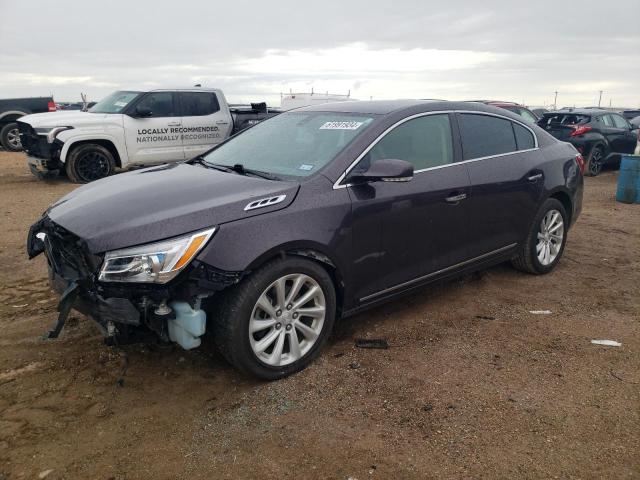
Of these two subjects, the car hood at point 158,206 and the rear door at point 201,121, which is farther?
the rear door at point 201,121

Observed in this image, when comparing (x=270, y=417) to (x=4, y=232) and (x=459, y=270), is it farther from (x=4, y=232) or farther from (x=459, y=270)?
(x=4, y=232)

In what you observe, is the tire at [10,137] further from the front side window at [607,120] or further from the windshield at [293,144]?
the front side window at [607,120]

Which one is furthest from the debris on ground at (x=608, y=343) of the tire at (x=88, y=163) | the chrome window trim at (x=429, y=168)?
the tire at (x=88, y=163)

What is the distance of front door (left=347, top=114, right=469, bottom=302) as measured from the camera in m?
3.49

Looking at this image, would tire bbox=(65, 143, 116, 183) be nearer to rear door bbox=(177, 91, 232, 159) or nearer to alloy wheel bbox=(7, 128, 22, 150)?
rear door bbox=(177, 91, 232, 159)

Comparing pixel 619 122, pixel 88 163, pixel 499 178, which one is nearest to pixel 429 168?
pixel 499 178

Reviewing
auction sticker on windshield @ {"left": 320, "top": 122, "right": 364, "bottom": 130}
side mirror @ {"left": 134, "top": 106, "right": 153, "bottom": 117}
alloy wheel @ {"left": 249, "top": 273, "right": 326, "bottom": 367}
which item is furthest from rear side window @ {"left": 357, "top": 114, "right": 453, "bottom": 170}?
side mirror @ {"left": 134, "top": 106, "right": 153, "bottom": 117}

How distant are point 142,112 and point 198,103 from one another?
1.27m

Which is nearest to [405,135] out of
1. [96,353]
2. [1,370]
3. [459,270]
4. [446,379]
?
[459,270]

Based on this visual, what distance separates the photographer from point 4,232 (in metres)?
6.65

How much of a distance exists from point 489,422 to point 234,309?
5.07 ft

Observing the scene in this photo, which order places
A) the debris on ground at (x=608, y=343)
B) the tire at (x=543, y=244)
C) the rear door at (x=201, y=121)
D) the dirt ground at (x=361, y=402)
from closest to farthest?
1. the dirt ground at (x=361, y=402)
2. the debris on ground at (x=608, y=343)
3. the tire at (x=543, y=244)
4. the rear door at (x=201, y=121)

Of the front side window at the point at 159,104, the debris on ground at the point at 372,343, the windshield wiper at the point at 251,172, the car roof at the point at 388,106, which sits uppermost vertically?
the front side window at the point at 159,104

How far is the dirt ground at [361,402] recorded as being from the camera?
2.52 m
